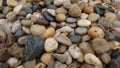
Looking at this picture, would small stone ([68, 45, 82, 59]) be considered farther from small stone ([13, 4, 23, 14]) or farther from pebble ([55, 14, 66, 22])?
small stone ([13, 4, 23, 14])

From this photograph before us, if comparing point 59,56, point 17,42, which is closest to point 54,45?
point 59,56

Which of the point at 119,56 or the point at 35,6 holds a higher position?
the point at 35,6

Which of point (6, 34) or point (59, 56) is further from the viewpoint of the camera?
point (6, 34)

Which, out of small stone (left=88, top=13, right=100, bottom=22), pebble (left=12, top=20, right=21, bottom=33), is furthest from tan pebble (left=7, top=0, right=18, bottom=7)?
small stone (left=88, top=13, right=100, bottom=22)

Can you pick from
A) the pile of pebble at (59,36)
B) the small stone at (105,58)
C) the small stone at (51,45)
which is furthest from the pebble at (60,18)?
the small stone at (105,58)

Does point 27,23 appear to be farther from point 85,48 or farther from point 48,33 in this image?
point 85,48

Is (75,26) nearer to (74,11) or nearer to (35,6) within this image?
(74,11)

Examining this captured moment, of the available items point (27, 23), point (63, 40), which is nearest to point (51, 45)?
point (63, 40)
